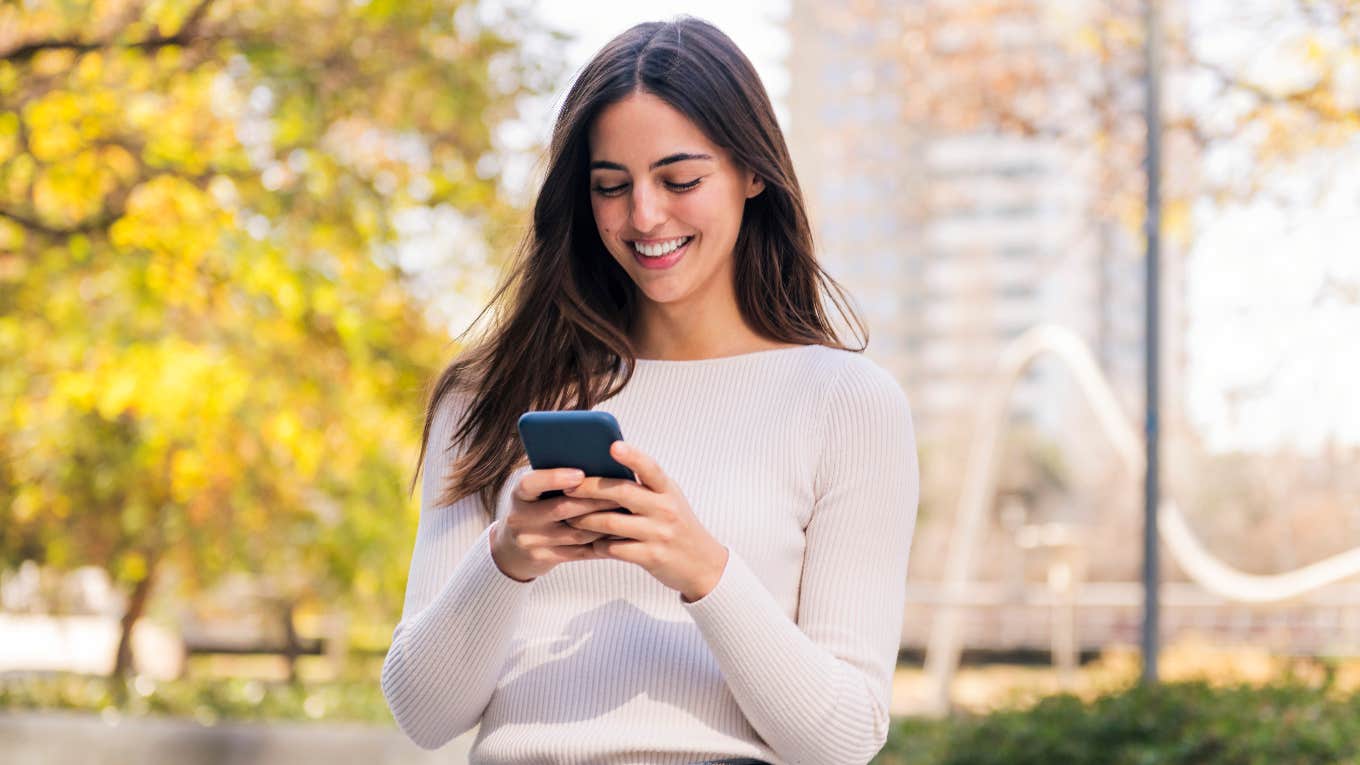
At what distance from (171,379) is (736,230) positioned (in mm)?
4933

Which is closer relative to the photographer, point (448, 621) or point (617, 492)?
point (617, 492)

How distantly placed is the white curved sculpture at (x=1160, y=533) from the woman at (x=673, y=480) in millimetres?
7788

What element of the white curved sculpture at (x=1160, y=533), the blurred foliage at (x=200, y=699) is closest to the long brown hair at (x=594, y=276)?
the blurred foliage at (x=200, y=699)

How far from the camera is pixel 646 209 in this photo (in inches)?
81.0

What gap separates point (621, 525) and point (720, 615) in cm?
18

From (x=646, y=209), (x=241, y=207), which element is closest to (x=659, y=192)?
(x=646, y=209)

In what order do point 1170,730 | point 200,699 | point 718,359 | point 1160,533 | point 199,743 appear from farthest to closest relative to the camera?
1. point 1160,533
2. point 200,699
3. point 199,743
4. point 1170,730
5. point 718,359

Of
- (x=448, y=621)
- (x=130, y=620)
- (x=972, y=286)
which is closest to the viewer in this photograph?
(x=448, y=621)

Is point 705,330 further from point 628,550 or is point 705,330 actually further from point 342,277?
point 342,277

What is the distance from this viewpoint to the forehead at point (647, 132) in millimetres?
2082

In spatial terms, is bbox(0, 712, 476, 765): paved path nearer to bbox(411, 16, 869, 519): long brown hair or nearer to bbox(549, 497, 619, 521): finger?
A: bbox(411, 16, 869, 519): long brown hair

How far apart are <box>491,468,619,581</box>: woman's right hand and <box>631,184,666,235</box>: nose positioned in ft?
1.44

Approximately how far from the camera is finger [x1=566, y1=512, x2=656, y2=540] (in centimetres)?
172

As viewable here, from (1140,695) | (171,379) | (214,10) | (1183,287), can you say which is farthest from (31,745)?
(1183,287)
